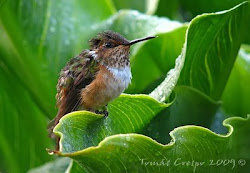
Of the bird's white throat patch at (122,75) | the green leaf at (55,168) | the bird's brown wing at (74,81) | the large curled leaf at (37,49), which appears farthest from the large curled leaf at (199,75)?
the green leaf at (55,168)

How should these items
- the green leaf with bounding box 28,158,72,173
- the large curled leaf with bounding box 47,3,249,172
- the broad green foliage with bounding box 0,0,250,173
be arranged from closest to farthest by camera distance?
the large curled leaf with bounding box 47,3,249,172, the broad green foliage with bounding box 0,0,250,173, the green leaf with bounding box 28,158,72,173

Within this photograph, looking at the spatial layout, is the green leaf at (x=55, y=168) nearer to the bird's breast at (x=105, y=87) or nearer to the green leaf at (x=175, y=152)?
the bird's breast at (x=105, y=87)

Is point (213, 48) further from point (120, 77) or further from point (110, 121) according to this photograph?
point (110, 121)

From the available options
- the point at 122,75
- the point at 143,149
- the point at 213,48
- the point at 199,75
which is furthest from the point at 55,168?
the point at 143,149

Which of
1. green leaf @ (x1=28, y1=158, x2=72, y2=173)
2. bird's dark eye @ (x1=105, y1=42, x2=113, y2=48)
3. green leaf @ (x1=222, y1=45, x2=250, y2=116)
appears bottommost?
green leaf @ (x1=28, y1=158, x2=72, y2=173)

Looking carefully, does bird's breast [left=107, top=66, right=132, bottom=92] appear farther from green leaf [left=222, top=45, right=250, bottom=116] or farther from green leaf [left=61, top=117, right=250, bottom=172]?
green leaf [left=222, top=45, right=250, bottom=116]

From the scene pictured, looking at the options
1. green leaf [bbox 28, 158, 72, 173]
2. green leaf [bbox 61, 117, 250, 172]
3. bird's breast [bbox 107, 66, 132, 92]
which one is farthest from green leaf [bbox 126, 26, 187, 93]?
green leaf [bbox 61, 117, 250, 172]

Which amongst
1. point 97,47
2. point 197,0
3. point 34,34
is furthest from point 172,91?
point 197,0
